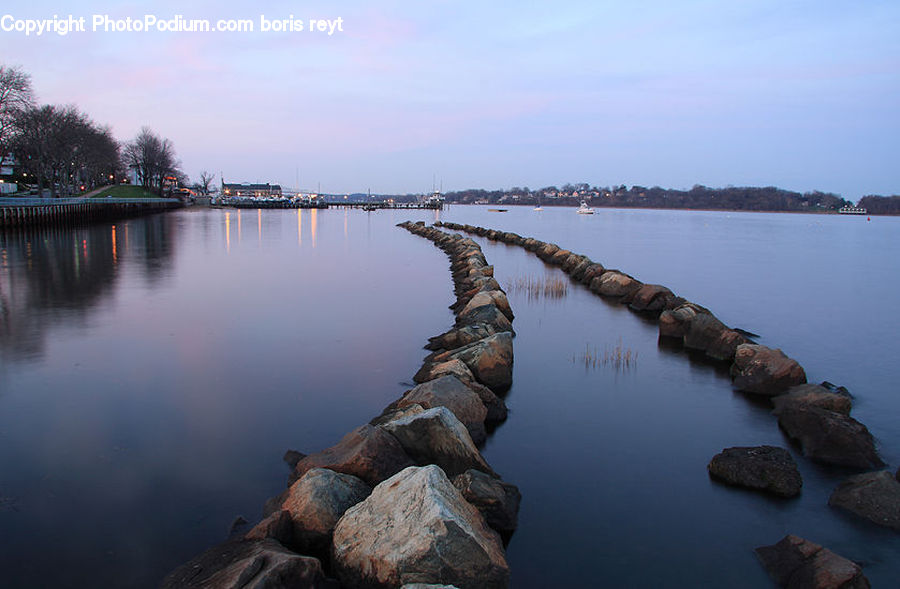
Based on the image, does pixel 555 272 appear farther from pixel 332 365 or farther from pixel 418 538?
pixel 418 538

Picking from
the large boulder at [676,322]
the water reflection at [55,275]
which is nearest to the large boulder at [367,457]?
the water reflection at [55,275]

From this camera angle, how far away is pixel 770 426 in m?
9.85

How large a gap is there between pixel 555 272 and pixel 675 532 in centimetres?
2339

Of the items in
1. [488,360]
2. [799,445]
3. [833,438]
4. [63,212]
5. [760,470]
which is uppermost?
[63,212]

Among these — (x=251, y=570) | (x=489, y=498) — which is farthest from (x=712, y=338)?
(x=251, y=570)

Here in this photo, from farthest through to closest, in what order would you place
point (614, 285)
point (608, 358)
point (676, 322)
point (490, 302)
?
point (614, 285) < point (676, 322) < point (490, 302) < point (608, 358)

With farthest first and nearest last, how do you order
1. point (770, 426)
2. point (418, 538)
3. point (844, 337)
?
point (844, 337) < point (770, 426) < point (418, 538)

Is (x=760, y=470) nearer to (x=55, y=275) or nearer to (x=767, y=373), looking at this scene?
(x=767, y=373)

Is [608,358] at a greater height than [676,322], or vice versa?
[676,322]

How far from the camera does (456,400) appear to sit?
8.52 meters

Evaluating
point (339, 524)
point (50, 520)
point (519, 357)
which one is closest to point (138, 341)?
point (50, 520)

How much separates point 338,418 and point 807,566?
20.8ft

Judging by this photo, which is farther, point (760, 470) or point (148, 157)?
point (148, 157)

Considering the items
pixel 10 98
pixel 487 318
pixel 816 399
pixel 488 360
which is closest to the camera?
pixel 816 399
